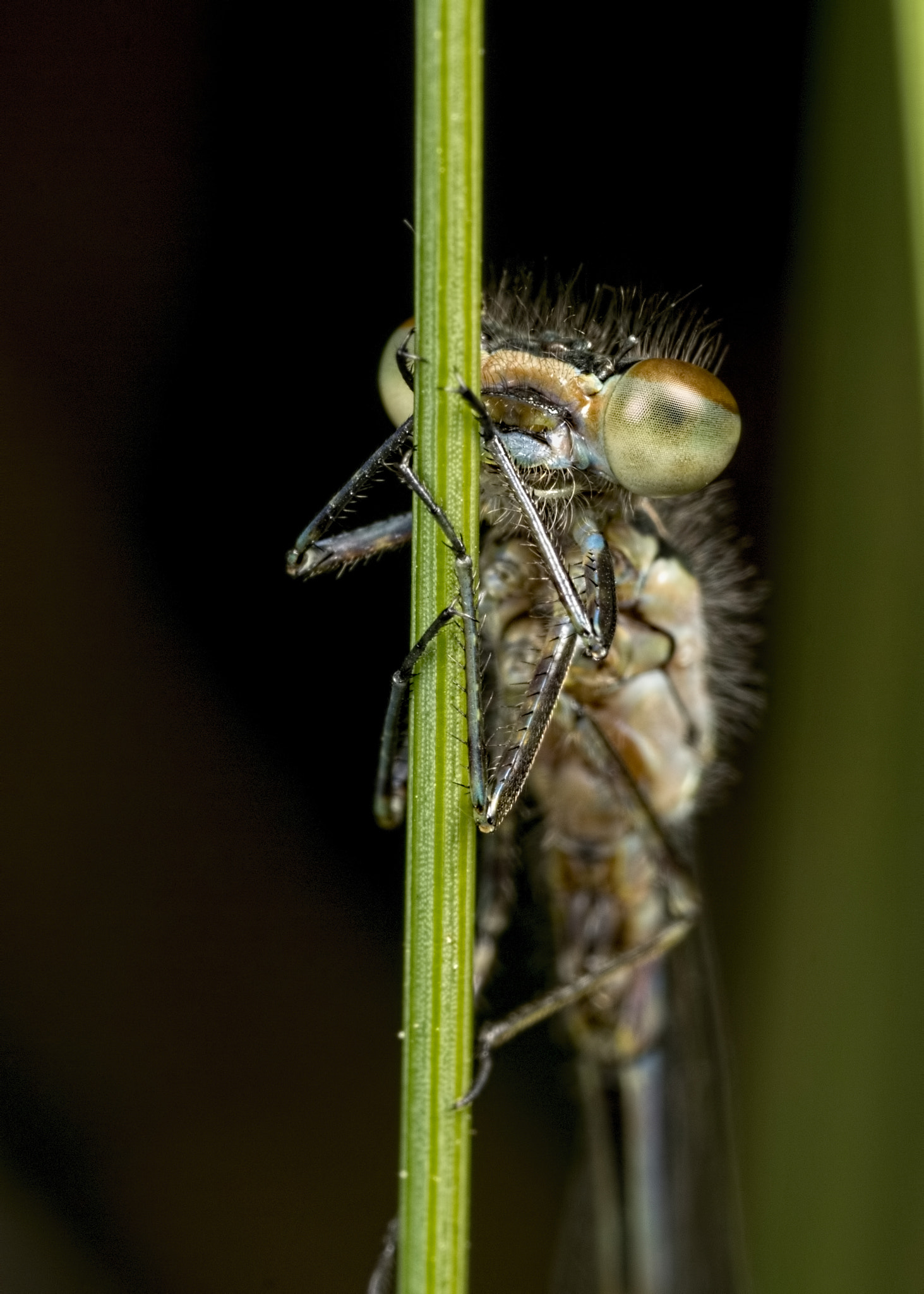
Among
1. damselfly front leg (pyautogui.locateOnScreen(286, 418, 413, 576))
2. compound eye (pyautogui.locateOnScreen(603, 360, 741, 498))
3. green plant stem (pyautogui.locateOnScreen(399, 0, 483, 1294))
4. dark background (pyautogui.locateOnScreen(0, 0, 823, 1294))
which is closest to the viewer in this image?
green plant stem (pyautogui.locateOnScreen(399, 0, 483, 1294))

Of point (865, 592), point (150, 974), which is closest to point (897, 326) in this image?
point (865, 592)

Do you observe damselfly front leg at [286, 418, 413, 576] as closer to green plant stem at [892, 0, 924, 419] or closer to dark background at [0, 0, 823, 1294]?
green plant stem at [892, 0, 924, 419]

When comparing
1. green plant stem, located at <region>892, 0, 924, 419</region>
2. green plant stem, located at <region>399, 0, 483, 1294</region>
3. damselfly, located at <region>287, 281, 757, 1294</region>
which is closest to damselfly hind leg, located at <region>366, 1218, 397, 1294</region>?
damselfly, located at <region>287, 281, 757, 1294</region>

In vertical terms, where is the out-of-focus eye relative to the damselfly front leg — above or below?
above

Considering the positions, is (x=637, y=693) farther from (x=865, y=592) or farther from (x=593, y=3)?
(x=593, y=3)

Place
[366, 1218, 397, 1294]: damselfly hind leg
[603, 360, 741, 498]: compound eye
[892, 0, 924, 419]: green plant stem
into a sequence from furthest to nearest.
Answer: [366, 1218, 397, 1294]: damselfly hind leg, [892, 0, 924, 419]: green plant stem, [603, 360, 741, 498]: compound eye

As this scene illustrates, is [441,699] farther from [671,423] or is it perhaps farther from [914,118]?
[914,118]

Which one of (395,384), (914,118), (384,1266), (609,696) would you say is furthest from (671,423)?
(384,1266)

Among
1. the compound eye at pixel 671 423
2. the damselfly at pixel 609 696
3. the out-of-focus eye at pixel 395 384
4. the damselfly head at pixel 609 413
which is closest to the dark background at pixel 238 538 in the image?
the damselfly at pixel 609 696
